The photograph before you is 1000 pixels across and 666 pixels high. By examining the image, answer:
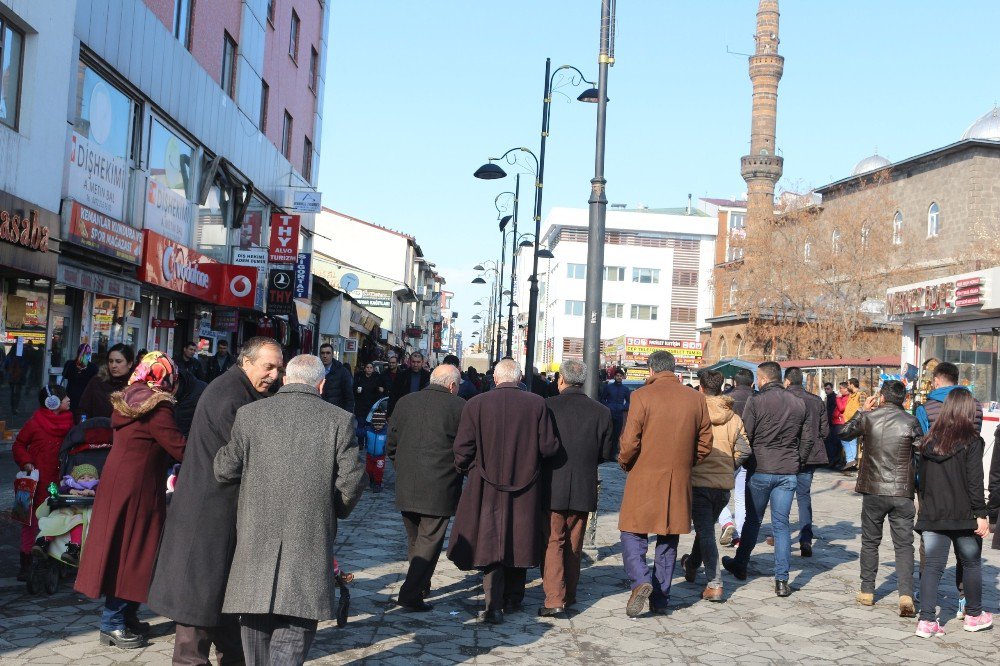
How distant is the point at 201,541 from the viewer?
16.5 feet

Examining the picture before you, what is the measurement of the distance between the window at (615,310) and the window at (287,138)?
62.2 meters

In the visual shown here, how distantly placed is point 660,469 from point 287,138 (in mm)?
24599

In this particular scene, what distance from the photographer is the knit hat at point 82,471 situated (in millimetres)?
6871

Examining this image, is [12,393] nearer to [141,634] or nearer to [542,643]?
[141,634]

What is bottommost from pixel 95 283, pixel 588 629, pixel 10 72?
pixel 588 629

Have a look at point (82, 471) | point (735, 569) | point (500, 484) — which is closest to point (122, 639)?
point (82, 471)

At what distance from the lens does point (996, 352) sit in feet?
57.6

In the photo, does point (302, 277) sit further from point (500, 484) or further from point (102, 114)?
point (500, 484)

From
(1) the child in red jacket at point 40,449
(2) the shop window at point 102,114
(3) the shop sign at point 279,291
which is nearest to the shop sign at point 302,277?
(3) the shop sign at point 279,291

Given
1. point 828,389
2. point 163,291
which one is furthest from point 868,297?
point 163,291

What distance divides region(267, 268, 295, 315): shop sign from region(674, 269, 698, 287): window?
69.2 metres

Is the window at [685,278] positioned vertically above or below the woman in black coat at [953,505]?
above

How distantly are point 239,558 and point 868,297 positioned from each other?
1763 inches

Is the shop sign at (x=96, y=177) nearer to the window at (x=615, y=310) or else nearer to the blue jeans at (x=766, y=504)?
the blue jeans at (x=766, y=504)
